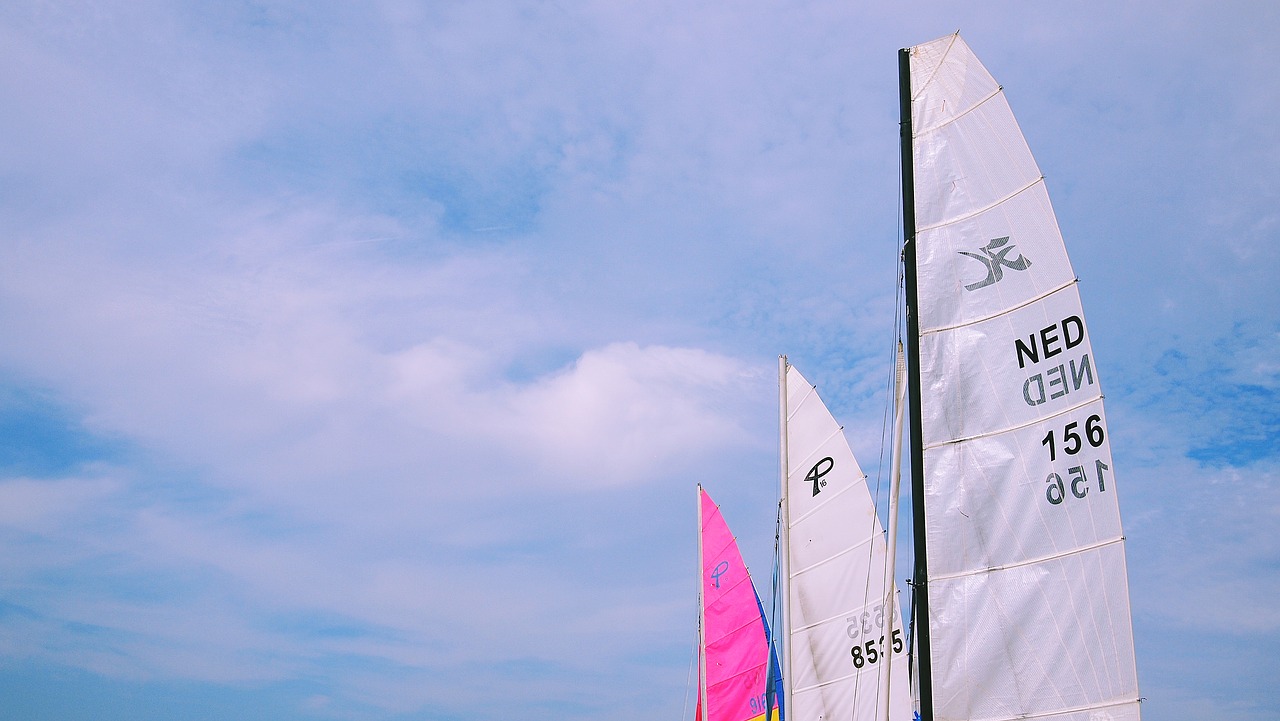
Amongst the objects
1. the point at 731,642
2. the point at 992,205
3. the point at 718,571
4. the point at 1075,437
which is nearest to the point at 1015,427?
the point at 1075,437

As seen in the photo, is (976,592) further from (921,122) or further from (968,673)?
(921,122)

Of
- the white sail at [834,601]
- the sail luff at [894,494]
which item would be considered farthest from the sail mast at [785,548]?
the sail luff at [894,494]

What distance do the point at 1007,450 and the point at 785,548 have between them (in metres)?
11.7

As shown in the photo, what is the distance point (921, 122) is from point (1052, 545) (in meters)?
5.13

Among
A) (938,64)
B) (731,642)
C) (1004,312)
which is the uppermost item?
(938,64)

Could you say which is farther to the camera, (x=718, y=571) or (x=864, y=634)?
(x=718, y=571)

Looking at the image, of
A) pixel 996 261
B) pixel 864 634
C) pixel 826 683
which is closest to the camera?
pixel 996 261

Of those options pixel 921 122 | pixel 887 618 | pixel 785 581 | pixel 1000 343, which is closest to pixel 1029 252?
pixel 1000 343

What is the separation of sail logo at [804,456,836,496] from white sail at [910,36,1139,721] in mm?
12016

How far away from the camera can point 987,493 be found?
11.1m

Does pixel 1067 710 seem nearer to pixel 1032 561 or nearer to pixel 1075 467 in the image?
pixel 1032 561

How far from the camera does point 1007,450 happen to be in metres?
11.2

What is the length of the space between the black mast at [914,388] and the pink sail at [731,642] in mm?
16235

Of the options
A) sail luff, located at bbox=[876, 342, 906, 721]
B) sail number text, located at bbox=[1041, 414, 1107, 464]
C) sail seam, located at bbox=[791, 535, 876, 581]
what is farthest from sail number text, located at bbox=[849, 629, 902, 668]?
sail number text, located at bbox=[1041, 414, 1107, 464]
